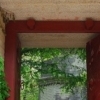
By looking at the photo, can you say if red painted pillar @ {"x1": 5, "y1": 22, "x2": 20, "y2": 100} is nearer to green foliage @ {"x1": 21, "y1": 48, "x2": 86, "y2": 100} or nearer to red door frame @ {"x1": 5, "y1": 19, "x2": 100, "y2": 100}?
red door frame @ {"x1": 5, "y1": 19, "x2": 100, "y2": 100}

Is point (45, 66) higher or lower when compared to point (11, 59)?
higher

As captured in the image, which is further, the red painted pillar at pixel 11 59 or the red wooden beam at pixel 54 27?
the red wooden beam at pixel 54 27

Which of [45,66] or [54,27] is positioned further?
[45,66]

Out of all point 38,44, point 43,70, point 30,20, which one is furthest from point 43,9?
point 43,70

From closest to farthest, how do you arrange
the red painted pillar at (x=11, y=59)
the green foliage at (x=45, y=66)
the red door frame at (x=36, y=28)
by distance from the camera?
1. the red painted pillar at (x=11, y=59)
2. the red door frame at (x=36, y=28)
3. the green foliage at (x=45, y=66)

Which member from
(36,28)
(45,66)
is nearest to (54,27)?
(36,28)

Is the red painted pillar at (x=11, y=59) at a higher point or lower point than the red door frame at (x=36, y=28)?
lower

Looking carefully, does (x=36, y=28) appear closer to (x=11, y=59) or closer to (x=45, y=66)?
(x=11, y=59)

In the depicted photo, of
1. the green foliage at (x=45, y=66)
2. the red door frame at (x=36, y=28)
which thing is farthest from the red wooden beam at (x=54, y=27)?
the green foliage at (x=45, y=66)

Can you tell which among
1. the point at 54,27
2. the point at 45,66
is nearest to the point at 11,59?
the point at 54,27

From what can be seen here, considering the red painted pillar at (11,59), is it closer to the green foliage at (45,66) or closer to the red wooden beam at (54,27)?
the red wooden beam at (54,27)

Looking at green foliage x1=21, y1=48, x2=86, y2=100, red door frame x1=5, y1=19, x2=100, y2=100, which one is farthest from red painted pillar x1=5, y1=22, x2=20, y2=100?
green foliage x1=21, y1=48, x2=86, y2=100

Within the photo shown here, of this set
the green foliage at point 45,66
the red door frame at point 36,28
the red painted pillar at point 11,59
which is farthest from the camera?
the green foliage at point 45,66

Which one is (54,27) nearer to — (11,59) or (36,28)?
(36,28)
